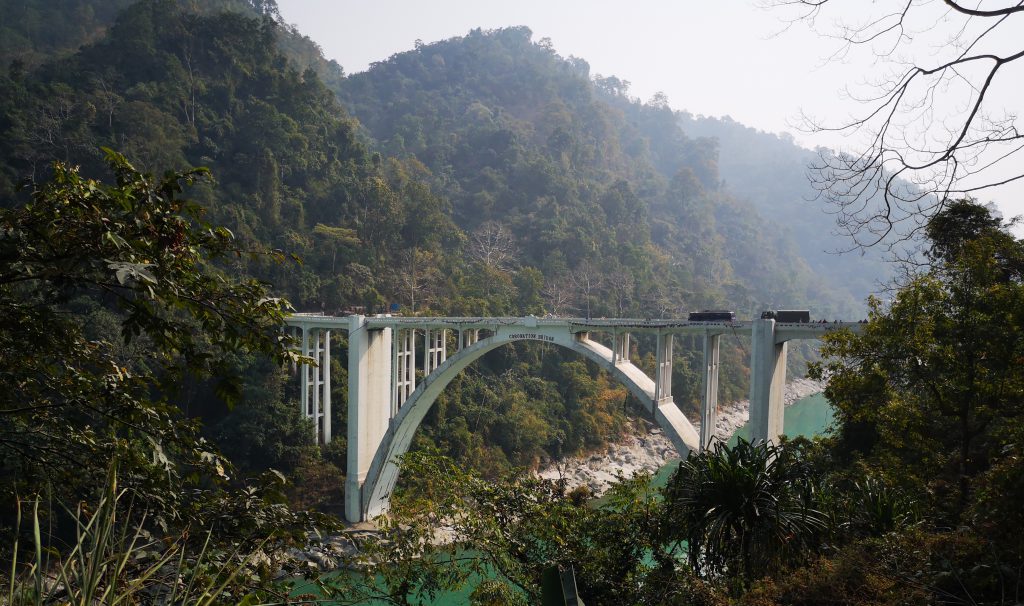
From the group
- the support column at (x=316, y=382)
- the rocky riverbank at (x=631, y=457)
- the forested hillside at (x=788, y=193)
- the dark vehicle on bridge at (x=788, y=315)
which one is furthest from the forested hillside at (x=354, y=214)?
the forested hillside at (x=788, y=193)

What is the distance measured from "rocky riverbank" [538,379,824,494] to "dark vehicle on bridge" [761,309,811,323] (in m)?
9.41

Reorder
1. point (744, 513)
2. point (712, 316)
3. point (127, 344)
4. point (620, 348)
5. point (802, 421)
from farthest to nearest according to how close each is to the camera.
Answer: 1. point (802, 421)
2. point (620, 348)
3. point (712, 316)
4. point (744, 513)
5. point (127, 344)

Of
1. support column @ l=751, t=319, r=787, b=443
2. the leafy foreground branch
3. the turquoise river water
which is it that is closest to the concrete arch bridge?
support column @ l=751, t=319, r=787, b=443

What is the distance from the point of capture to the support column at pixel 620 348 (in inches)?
484

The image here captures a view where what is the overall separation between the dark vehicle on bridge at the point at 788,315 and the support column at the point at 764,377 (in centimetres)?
Answer: 47

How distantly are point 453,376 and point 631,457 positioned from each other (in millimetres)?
10407

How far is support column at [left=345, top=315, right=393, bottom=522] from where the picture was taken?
14.7 m

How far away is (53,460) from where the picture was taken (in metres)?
2.87

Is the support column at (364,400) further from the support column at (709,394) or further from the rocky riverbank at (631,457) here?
the support column at (709,394)

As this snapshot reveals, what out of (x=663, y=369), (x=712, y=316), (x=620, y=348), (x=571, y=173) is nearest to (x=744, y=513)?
(x=663, y=369)

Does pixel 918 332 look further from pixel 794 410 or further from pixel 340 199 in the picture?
pixel 794 410

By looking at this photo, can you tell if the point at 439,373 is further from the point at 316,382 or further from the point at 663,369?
the point at 663,369

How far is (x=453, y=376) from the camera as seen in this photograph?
15.3m

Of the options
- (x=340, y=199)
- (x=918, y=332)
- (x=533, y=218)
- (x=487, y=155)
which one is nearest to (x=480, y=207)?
(x=533, y=218)
